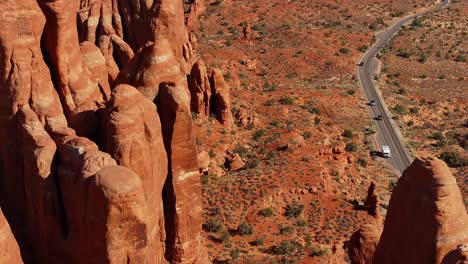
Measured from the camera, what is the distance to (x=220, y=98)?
176 feet

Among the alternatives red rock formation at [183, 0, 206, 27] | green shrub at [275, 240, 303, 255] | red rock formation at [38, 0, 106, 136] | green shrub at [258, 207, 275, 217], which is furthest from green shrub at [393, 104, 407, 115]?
red rock formation at [38, 0, 106, 136]

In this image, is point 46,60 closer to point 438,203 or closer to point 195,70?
point 438,203

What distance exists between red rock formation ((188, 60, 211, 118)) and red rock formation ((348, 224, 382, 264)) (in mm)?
27092

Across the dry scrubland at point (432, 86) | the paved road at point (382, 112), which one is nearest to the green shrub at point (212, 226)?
the dry scrubland at point (432, 86)

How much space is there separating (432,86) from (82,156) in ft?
252

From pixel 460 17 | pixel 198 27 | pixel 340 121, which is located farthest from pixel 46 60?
pixel 460 17

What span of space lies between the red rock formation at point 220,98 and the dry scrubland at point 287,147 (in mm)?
1309

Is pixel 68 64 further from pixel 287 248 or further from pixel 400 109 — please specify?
pixel 400 109

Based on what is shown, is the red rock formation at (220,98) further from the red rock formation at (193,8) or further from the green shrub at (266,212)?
the red rock formation at (193,8)

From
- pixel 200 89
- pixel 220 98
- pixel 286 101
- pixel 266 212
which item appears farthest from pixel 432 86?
pixel 266 212

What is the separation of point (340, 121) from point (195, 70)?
81.0 feet

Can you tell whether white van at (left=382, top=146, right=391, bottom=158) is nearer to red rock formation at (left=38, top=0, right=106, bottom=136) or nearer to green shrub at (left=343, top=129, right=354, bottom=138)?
green shrub at (left=343, top=129, right=354, bottom=138)

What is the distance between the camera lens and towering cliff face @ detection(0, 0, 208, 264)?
16.9 metres

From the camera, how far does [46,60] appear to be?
23734 millimetres
